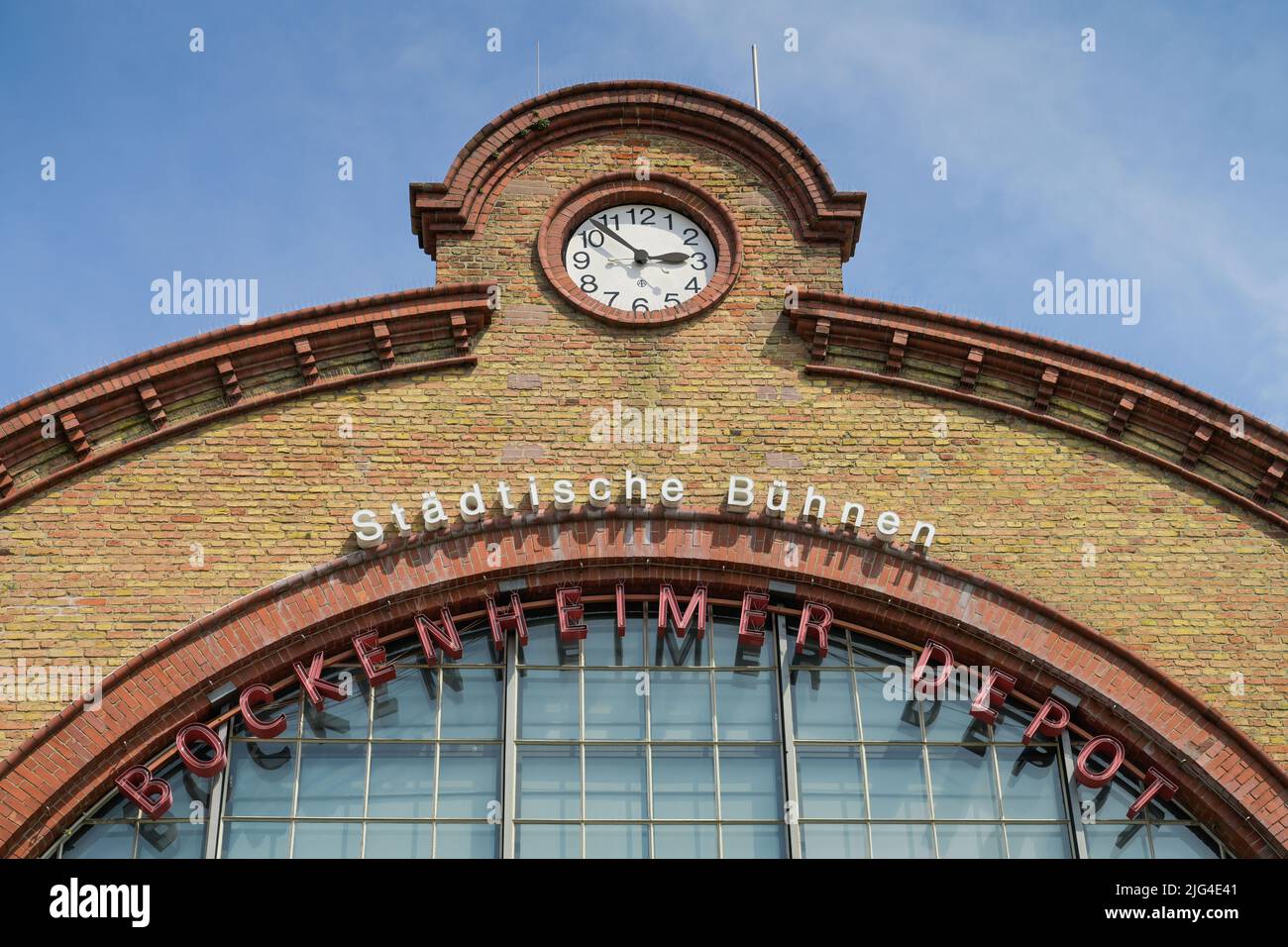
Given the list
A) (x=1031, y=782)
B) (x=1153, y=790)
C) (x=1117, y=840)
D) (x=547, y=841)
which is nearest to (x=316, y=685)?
(x=547, y=841)

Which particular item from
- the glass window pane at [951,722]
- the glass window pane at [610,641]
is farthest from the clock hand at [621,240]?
the glass window pane at [951,722]

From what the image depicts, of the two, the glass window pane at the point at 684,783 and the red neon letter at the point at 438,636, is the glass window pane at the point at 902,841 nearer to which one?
the glass window pane at the point at 684,783

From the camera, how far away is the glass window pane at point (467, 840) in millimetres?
21828

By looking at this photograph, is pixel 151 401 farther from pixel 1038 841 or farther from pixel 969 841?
pixel 1038 841

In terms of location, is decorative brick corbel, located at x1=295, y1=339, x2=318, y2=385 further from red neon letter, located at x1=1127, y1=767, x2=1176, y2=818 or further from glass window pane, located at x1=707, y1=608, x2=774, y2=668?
red neon letter, located at x1=1127, y1=767, x2=1176, y2=818

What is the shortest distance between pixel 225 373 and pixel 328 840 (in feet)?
19.9

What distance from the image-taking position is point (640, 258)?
25766 millimetres

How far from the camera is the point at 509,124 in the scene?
26.2 m

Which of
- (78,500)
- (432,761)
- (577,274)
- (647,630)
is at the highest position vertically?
(577,274)
